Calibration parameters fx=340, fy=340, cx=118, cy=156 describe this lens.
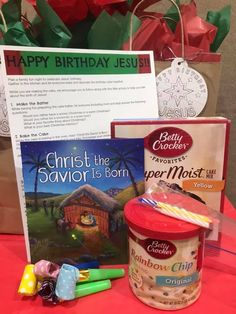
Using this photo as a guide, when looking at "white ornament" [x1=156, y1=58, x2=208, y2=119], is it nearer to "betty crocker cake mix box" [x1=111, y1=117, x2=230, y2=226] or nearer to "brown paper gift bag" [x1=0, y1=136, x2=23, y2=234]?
"betty crocker cake mix box" [x1=111, y1=117, x2=230, y2=226]

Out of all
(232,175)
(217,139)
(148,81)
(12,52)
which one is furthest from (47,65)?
(232,175)

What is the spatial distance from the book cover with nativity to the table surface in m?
0.05

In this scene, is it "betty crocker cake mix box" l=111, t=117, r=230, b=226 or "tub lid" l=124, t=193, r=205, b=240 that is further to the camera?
"betty crocker cake mix box" l=111, t=117, r=230, b=226

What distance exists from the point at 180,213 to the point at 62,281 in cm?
17

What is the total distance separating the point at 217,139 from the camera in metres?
0.51

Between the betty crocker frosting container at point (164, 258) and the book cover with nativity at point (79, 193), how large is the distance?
0.23 feet

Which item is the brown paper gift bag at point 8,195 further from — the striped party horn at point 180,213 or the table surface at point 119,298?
the striped party horn at point 180,213

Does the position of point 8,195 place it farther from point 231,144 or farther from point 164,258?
point 231,144

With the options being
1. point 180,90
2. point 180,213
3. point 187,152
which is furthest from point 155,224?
point 180,90

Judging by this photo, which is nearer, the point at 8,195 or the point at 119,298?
the point at 119,298

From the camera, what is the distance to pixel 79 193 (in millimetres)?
498

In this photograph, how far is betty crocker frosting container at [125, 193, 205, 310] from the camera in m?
0.41

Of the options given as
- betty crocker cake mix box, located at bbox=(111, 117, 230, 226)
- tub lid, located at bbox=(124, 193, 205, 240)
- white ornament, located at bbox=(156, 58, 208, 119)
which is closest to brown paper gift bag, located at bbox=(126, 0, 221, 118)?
white ornament, located at bbox=(156, 58, 208, 119)

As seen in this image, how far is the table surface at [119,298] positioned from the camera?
43 centimetres
